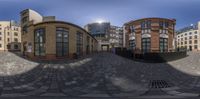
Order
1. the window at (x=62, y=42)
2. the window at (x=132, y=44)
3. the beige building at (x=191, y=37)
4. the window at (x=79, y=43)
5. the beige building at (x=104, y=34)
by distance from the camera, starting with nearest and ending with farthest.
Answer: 1. the window at (x=62, y=42)
2. the window at (x=79, y=43)
3. the window at (x=132, y=44)
4. the beige building at (x=104, y=34)
5. the beige building at (x=191, y=37)

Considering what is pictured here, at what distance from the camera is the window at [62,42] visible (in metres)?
29.5

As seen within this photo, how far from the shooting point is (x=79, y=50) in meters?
34.9

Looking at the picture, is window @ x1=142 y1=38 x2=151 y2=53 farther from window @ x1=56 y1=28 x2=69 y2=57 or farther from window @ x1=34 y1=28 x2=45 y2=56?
window @ x1=34 y1=28 x2=45 y2=56

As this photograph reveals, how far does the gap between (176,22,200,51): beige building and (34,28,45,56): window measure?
86.3m

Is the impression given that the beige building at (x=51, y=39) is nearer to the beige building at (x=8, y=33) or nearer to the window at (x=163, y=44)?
the window at (x=163, y=44)

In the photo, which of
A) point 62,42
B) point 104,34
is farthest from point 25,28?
point 104,34

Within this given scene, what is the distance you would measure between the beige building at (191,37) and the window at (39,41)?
8626 centimetres

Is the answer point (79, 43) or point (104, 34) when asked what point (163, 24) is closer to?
point (79, 43)

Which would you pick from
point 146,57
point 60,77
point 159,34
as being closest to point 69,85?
point 60,77

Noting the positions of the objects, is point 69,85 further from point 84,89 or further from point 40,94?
point 40,94

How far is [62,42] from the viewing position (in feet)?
98.0

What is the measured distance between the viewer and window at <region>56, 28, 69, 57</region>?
1160 inches

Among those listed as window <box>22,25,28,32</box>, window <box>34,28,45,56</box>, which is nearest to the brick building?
window <box>34,28,45,56</box>

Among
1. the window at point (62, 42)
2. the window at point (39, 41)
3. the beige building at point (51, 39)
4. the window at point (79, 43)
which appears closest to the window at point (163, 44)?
the window at point (79, 43)
